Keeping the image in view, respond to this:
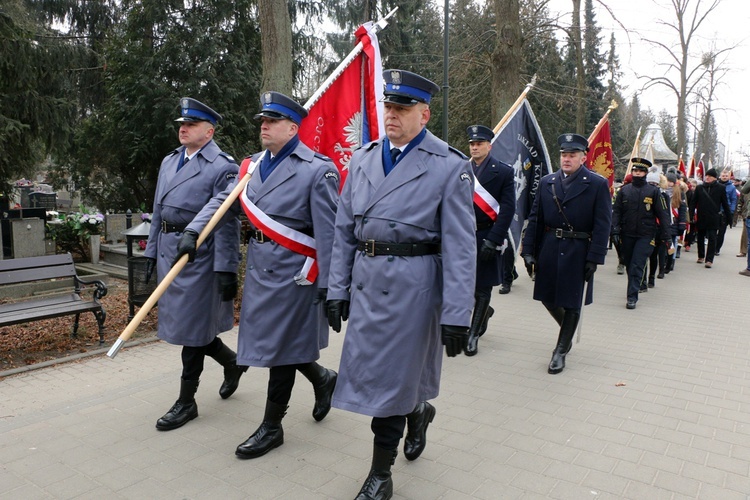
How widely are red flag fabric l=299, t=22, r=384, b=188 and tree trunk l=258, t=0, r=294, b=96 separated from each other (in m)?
3.04

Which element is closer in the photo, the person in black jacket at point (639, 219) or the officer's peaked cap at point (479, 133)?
the officer's peaked cap at point (479, 133)

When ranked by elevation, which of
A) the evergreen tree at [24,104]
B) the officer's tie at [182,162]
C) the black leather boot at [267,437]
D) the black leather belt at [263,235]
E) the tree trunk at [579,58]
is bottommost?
the black leather boot at [267,437]

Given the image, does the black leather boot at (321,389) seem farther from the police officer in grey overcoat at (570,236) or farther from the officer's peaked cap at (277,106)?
the police officer in grey overcoat at (570,236)

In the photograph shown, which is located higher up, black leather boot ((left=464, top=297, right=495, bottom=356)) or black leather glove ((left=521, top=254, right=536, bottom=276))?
black leather glove ((left=521, top=254, right=536, bottom=276))

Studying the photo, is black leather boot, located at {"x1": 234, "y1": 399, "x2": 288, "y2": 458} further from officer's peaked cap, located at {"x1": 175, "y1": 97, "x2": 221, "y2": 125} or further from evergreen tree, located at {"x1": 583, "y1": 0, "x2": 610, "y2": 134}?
evergreen tree, located at {"x1": 583, "y1": 0, "x2": 610, "y2": 134}

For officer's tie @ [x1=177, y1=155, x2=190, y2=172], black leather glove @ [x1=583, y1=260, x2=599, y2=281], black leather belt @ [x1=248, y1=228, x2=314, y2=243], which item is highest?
officer's tie @ [x1=177, y1=155, x2=190, y2=172]

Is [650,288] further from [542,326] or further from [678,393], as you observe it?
[678,393]

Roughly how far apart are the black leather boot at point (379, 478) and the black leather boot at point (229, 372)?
182cm

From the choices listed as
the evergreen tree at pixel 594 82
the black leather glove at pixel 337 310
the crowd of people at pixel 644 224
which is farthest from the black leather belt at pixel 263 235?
the evergreen tree at pixel 594 82

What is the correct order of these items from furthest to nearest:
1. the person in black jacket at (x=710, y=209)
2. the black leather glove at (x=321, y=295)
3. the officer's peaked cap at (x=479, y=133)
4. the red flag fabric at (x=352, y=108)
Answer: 1. the person in black jacket at (x=710, y=209)
2. the officer's peaked cap at (x=479, y=133)
3. the red flag fabric at (x=352, y=108)
4. the black leather glove at (x=321, y=295)

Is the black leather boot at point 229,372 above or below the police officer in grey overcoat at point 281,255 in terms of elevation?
below

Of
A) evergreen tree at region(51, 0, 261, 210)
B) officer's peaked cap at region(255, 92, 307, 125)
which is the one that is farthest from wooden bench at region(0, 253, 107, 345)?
evergreen tree at region(51, 0, 261, 210)

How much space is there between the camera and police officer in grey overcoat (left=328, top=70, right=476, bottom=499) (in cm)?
308

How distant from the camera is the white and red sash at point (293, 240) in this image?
3752 mm
